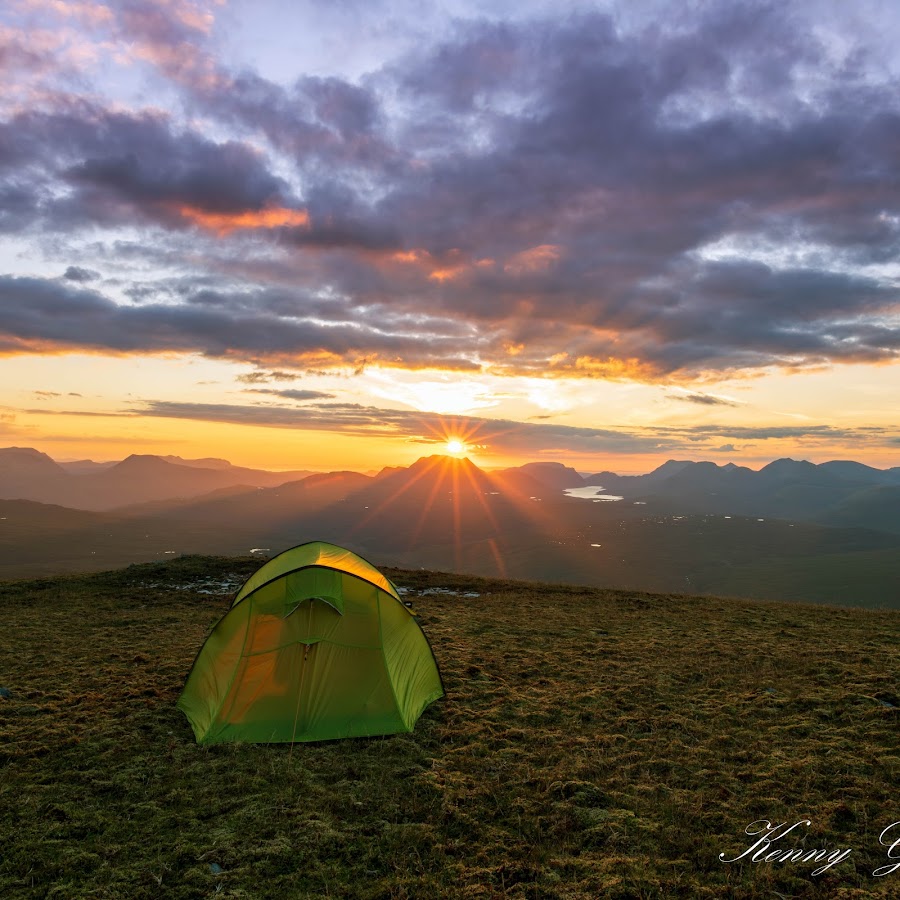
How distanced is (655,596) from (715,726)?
65.3 ft

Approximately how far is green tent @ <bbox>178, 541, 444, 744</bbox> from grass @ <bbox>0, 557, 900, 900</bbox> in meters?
0.55

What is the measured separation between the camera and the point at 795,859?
25.2 ft

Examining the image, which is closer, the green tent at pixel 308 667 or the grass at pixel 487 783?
the grass at pixel 487 783

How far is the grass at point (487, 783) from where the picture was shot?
7.52 meters

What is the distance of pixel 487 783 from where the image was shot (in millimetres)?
10023

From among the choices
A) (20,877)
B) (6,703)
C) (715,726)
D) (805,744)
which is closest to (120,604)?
(6,703)

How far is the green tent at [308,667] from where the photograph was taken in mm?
12016

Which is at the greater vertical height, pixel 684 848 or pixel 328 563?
pixel 328 563

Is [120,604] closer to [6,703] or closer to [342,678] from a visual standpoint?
[6,703]

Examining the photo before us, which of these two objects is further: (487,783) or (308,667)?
(308,667)

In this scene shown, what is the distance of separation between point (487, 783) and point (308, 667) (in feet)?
16.2

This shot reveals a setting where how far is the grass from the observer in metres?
7.52

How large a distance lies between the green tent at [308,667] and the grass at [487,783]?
0.55m

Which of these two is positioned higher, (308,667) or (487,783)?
(308,667)
